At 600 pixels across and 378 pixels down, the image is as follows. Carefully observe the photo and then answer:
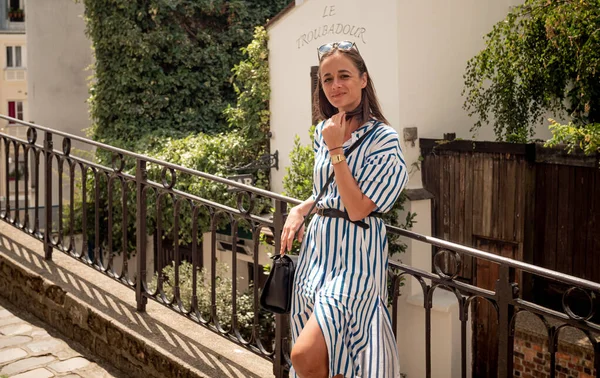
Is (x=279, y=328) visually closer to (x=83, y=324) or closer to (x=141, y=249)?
(x=141, y=249)

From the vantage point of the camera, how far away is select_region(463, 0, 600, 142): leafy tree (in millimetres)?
7906

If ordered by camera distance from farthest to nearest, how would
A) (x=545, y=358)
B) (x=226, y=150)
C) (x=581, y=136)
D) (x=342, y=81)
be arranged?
(x=226, y=150), (x=545, y=358), (x=581, y=136), (x=342, y=81)

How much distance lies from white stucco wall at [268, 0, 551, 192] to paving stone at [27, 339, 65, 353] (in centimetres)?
666

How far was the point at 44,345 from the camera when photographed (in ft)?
14.6

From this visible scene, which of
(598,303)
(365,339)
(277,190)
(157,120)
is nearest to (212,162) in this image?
(277,190)

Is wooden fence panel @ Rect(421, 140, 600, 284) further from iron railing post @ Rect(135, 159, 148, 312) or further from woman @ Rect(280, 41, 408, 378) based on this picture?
woman @ Rect(280, 41, 408, 378)

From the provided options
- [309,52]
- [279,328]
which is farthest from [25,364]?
[309,52]

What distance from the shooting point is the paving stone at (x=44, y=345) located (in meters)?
4.38

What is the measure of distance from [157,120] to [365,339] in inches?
517

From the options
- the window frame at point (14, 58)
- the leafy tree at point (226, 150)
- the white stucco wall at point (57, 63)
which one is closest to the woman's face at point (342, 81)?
the leafy tree at point (226, 150)

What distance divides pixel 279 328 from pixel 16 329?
2.03 metres

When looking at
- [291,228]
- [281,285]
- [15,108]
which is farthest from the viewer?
[15,108]

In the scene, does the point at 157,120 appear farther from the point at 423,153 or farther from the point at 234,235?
the point at 234,235

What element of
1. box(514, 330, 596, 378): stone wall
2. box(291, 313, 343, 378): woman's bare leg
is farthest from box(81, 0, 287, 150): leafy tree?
box(291, 313, 343, 378): woman's bare leg
